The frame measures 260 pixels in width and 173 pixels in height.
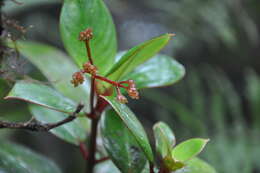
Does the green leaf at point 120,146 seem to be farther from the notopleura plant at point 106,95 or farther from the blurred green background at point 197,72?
the blurred green background at point 197,72

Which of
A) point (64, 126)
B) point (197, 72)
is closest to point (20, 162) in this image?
point (64, 126)

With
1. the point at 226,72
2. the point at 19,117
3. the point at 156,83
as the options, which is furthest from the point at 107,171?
the point at 226,72

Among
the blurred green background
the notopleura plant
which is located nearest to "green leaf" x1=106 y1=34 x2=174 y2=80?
Result: the notopleura plant

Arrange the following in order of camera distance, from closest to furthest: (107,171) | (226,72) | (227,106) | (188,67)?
(107,171)
(227,106)
(188,67)
(226,72)

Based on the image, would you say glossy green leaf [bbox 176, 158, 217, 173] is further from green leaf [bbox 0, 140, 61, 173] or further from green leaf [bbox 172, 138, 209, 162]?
green leaf [bbox 0, 140, 61, 173]

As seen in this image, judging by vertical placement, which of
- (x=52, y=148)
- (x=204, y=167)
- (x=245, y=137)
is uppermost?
(x=204, y=167)

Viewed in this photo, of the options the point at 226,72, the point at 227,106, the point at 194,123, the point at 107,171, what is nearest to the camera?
the point at 107,171

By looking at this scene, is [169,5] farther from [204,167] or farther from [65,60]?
[204,167]
